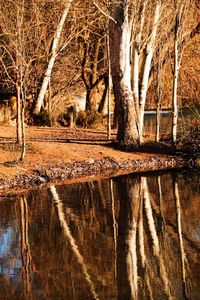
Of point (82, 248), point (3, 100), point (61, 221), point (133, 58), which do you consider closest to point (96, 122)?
point (3, 100)

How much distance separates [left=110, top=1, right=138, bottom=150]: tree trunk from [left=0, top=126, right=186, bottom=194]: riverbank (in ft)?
2.24

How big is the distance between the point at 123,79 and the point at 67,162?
4114mm

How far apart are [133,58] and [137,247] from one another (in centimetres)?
1259

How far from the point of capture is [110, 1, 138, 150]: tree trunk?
65.1 ft

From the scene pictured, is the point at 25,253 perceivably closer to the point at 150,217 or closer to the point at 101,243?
the point at 101,243

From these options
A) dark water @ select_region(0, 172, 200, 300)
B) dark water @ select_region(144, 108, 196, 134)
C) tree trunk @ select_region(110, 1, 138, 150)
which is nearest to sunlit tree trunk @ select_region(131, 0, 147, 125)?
tree trunk @ select_region(110, 1, 138, 150)

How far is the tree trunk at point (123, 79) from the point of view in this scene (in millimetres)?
19844

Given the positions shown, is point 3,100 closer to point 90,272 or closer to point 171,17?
point 171,17

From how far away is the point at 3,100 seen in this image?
29438 mm

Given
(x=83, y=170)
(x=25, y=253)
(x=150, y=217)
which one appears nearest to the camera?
(x=25, y=253)

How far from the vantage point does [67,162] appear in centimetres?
1777

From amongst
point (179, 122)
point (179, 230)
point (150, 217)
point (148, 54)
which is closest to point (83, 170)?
point (148, 54)

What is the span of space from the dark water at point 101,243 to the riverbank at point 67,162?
131cm

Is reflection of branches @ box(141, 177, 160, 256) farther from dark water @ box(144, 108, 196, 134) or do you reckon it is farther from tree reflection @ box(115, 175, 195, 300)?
dark water @ box(144, 108, 196, 134)
